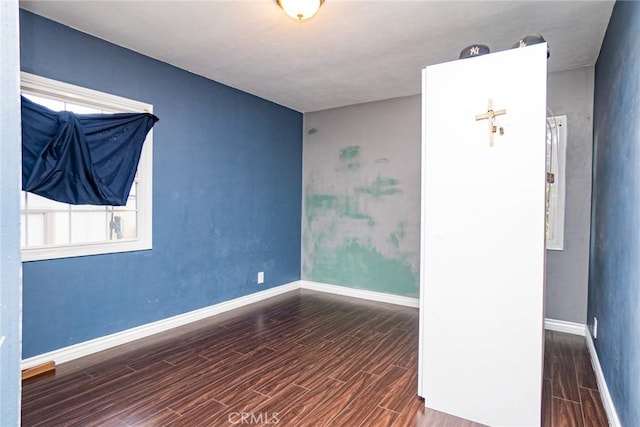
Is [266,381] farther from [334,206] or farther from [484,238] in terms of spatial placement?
[334,206]

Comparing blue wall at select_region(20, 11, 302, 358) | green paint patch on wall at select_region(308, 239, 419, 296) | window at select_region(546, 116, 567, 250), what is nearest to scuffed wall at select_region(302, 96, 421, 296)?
green paint patch on wall at select_region(308, 239, 419, 296)

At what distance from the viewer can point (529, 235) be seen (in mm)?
1896

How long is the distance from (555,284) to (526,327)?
1970mm

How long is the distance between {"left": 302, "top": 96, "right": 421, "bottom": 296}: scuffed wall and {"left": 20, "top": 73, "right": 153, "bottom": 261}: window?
2389 mm

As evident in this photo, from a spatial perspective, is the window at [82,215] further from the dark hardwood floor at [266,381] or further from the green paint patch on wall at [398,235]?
→ the green paint patch on wall at [398,235]

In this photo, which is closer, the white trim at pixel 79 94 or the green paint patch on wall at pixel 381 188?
the white trim at pixel 79 94

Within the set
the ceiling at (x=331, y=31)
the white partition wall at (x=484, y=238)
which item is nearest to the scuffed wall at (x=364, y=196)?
the ceiling at (x=331, y=31)

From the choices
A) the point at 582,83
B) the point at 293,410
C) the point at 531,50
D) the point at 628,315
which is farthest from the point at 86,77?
the point at 582,83

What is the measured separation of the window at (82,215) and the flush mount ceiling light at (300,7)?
5.55ft

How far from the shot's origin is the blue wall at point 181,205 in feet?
8.72

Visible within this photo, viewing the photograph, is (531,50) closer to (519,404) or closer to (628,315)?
(628,315)

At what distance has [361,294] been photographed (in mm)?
4688

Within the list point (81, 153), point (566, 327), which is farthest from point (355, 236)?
point (81, 153)

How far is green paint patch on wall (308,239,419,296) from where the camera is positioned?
439 centimetres
